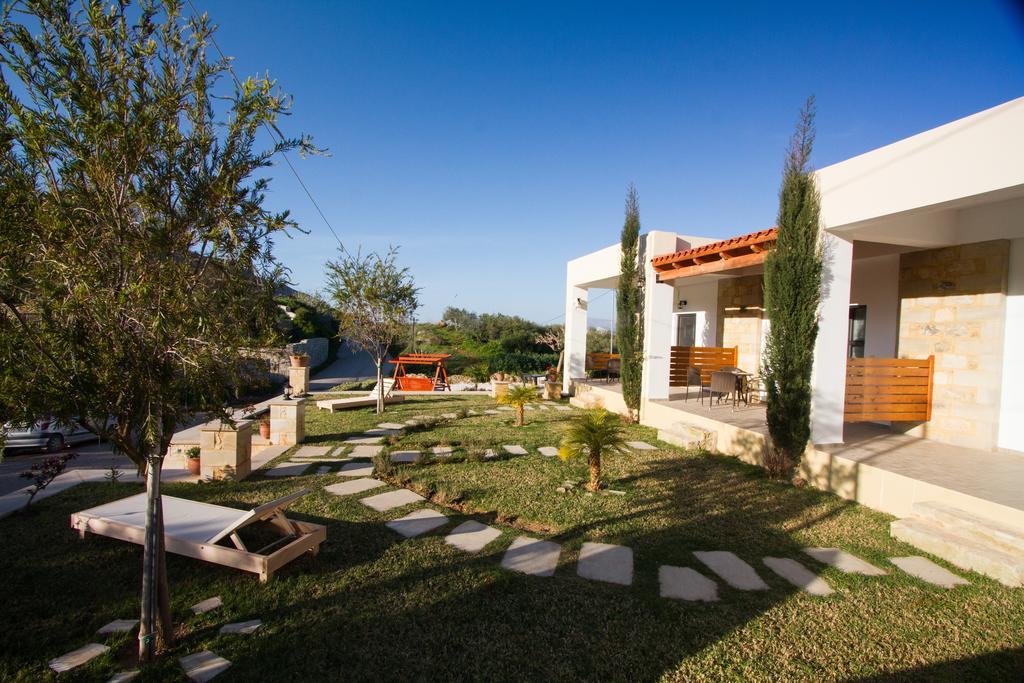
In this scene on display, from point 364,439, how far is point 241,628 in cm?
571

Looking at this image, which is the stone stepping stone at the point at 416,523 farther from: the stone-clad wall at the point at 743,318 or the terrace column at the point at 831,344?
the stone-clad wall at the point at 743,318

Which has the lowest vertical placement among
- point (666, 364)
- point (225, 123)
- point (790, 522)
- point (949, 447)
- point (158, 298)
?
point (790, 522)

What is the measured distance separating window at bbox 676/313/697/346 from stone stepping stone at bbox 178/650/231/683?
1368 cm

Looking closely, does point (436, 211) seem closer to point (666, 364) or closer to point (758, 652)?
point (666, 364)

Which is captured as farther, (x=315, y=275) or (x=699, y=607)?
(x=315, y=275)

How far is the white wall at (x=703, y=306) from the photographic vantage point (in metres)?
13.6

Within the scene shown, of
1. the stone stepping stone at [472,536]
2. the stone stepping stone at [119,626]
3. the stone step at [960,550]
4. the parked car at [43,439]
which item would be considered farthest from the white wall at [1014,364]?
the parked car at [43,439]

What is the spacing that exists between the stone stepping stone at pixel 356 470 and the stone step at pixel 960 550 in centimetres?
593

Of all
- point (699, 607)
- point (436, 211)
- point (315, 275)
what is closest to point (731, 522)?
point (699, 607)

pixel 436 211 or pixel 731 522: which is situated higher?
pixel 436 211

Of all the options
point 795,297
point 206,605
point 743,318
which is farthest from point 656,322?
point 206,605

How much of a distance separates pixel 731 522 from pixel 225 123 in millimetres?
5479

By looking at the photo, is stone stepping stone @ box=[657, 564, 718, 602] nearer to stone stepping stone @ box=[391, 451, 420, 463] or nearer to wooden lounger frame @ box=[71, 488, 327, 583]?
wooden lounger frame @ box=[71, 488, 327, 583]

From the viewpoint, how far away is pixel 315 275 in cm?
1168
